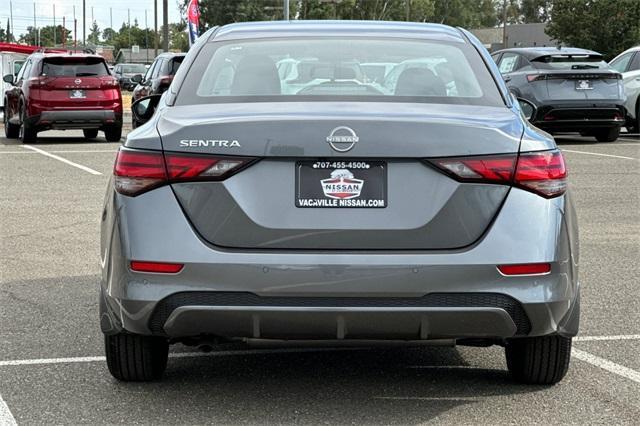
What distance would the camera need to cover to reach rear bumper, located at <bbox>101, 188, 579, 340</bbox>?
4.57 metres

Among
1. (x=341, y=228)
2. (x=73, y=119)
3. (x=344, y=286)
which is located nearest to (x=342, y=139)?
(x=341, y=228)

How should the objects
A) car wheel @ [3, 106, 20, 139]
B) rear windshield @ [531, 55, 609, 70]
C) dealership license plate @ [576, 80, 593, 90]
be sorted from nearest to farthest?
1. dealership license plate @ [576, 80, 593, 90]
2. rear windshield @ [531, 55, 609, 70]
3. car wheel @ [3, 106, 20, 139]

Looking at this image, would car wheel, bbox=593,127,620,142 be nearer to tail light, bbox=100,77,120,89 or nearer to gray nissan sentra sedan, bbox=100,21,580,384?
tail light, bbox=100,77,120,89

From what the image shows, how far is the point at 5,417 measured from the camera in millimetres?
4926

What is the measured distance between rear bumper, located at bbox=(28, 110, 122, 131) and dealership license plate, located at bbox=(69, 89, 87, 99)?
0.28 m

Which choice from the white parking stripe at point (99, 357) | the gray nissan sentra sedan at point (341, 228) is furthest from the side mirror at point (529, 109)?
the gray nissan sentra sedan at point (341, 228)

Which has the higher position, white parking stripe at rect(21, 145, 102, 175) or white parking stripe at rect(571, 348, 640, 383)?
white parking stripe at rect(571, 348, 640, 383)

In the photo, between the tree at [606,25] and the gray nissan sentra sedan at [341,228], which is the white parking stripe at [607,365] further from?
the tree at [606,25]

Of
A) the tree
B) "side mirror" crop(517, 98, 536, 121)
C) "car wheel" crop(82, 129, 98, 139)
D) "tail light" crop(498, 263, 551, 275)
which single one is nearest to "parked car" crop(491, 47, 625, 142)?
"car wheel" crop(82, 129, 98, 139)

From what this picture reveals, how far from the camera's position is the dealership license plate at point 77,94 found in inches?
879

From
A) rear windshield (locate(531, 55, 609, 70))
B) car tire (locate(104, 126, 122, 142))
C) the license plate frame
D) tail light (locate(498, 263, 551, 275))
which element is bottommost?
car tire (locate(104, 126, 122, 142))

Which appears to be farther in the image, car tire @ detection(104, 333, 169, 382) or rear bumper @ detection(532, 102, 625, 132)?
rear bumper @ detection(532, 102, 625, 132)

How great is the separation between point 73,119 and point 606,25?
40389mm

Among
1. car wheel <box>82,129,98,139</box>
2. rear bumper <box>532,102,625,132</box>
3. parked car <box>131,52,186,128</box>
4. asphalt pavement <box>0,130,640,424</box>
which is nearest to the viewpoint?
asphalt pavement <box>0,130,640,424</box>
